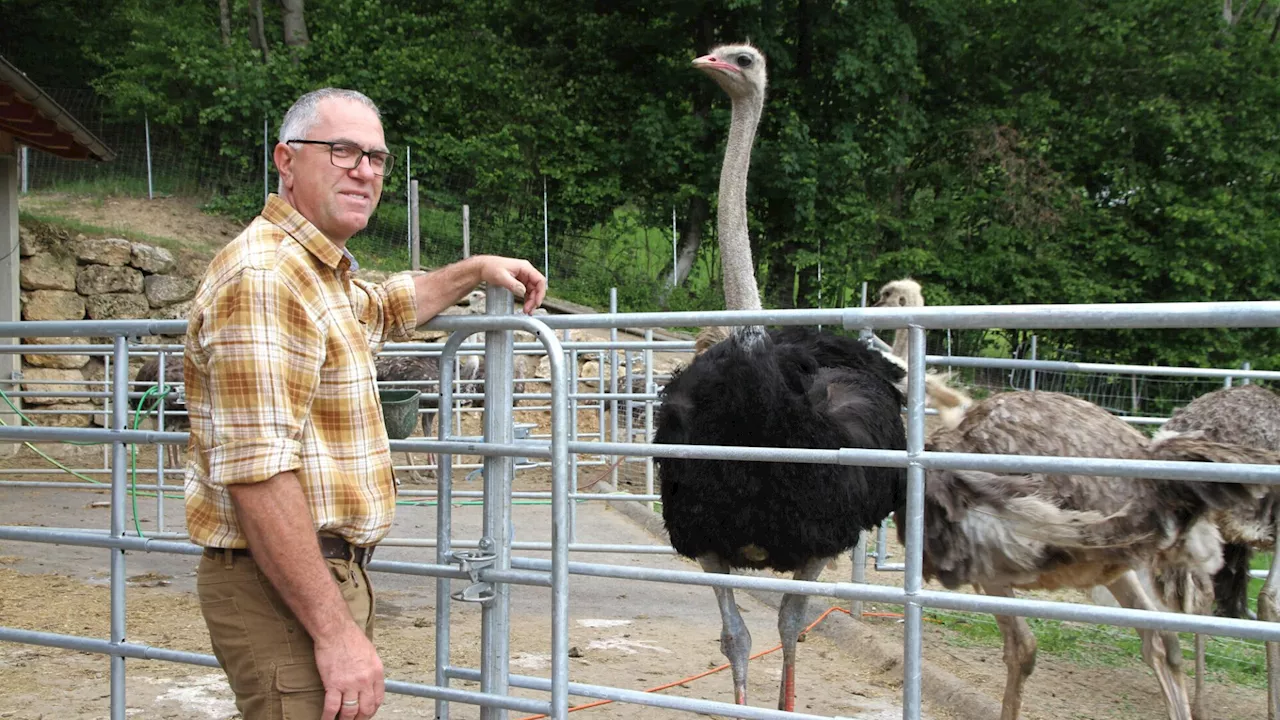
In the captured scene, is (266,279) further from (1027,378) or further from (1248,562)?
(1027,378)

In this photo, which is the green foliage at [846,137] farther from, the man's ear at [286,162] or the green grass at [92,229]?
the man's ear at [286,162]

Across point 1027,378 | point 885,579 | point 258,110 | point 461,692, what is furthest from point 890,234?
point 461,692

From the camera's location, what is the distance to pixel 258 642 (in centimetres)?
200

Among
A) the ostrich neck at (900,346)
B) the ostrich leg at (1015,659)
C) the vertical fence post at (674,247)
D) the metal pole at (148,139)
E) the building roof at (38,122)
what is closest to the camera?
the ostrich leg at (1015,659)

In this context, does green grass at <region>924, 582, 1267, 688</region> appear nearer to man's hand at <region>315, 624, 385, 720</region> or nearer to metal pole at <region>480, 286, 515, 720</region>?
metal pole at <region>480, 286, 515, 720</region>

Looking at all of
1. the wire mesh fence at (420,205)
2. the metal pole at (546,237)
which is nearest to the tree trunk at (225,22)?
the wire mesh fence at (420,205)

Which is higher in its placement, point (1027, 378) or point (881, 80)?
point (881, 80)

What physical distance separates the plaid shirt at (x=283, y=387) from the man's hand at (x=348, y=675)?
19 cm

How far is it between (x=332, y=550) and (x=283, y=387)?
1.04 ft

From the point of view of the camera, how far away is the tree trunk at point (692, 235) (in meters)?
18.6

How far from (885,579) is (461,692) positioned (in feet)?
13.8

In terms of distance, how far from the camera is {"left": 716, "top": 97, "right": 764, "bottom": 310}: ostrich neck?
4605mm

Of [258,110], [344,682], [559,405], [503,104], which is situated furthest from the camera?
[503,104]

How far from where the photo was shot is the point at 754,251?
63.6ft
